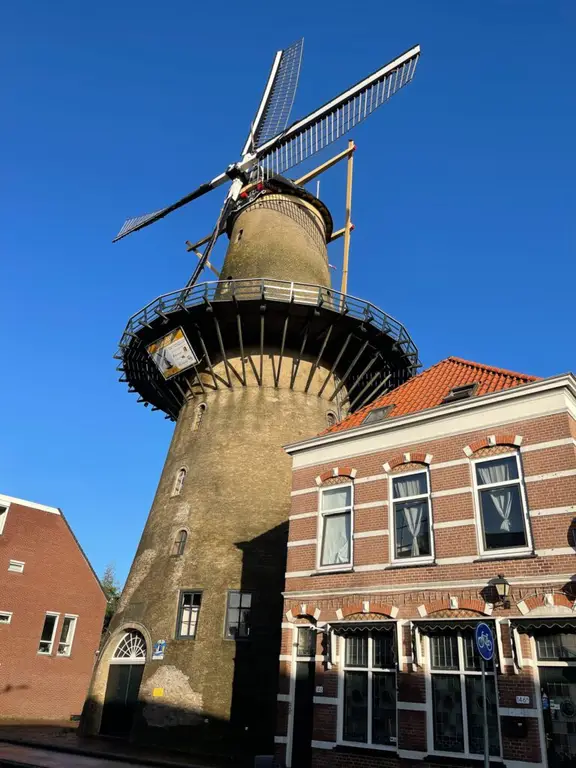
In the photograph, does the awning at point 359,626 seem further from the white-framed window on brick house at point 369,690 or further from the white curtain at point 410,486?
the white curtain at point 410,486

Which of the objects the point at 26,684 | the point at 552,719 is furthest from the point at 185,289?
the point at 26,684

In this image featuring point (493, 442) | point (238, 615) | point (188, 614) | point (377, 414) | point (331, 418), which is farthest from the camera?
point (331, 418)

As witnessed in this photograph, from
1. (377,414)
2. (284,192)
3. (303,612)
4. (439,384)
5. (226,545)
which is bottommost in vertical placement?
(303,612)

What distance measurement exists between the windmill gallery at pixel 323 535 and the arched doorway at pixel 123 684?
6cm

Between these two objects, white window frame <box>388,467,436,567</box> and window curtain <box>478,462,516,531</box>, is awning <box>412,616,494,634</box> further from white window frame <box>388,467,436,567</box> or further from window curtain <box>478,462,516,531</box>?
window curtain <box>478,462,516,531</box>

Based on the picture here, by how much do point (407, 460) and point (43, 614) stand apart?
68.8 ft

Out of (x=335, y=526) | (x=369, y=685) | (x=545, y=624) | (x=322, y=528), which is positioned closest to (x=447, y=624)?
(x=545, y=624)

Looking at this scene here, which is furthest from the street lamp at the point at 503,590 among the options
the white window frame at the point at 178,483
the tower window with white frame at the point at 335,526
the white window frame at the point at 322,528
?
the white window frame at the point at 178,483

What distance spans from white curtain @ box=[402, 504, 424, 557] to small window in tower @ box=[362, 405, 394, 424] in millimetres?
2608

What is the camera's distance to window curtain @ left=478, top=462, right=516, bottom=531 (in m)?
11.0

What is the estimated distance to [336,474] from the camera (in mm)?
13656

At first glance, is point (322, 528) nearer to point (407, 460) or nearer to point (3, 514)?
point (407, 460)

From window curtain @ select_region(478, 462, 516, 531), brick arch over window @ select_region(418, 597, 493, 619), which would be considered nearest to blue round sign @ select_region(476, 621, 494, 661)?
brick arch over window @ select_region(418, 597, 493, 619)

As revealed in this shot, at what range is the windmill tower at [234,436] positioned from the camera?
1589cm
